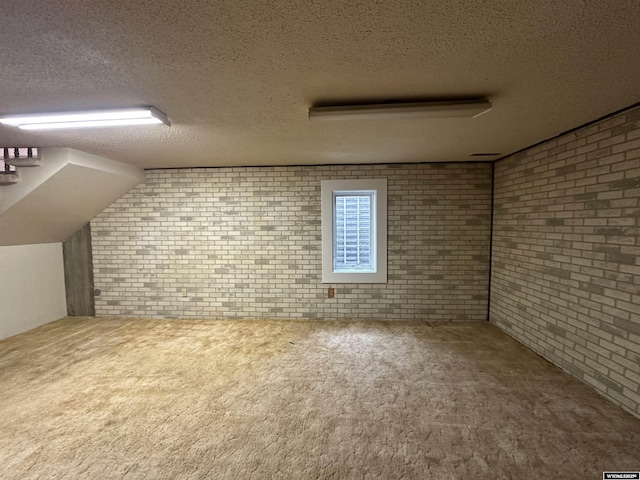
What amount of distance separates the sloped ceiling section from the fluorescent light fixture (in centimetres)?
326

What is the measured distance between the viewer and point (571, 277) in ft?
9.34

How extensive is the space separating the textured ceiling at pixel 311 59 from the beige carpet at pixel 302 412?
2.46 m

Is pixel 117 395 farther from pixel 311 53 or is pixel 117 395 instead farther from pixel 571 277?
pixel 571 277

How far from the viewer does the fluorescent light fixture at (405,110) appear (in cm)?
206

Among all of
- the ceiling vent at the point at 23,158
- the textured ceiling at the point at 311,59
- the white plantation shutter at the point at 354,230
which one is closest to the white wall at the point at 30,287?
the ceiling vent at the point at 23,158

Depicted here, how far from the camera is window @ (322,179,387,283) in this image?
441 cm

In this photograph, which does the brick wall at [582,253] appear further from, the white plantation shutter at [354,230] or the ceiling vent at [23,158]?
the ceiling vent at [23,158]

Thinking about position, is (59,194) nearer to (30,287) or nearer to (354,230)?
(30,287)

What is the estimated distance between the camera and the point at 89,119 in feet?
7.52

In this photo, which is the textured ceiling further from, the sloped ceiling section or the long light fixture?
the sloped ceiling section

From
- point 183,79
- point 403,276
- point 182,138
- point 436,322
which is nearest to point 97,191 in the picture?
point 182,138

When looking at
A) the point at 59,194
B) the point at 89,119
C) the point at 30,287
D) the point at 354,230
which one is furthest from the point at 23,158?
the point at 354,230

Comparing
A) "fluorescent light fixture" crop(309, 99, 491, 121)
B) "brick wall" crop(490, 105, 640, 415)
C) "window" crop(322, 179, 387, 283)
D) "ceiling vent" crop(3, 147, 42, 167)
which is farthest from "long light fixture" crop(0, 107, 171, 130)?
"brick wall" crop(490, 105, 640, 415)

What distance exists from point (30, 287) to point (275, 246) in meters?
3.79
